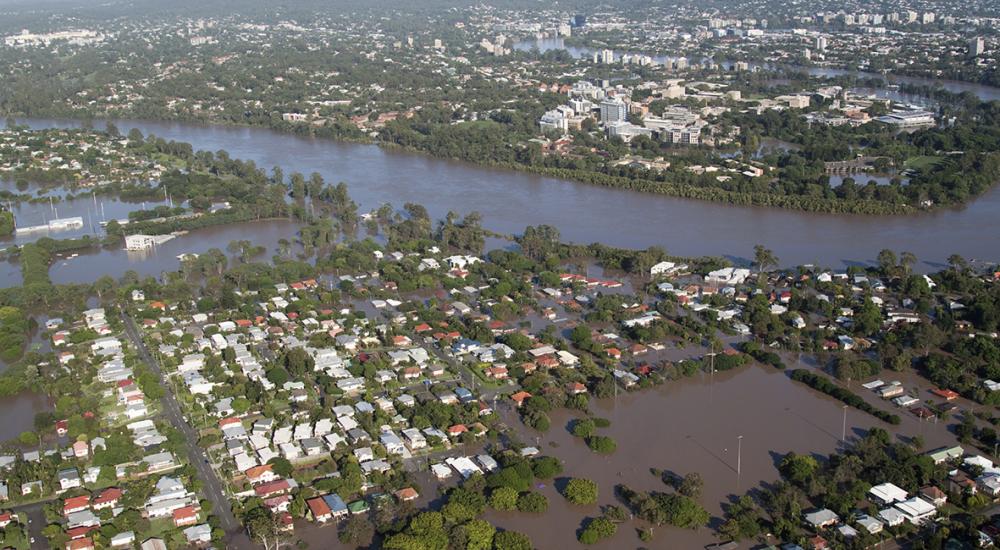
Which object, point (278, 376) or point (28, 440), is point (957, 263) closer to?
point (278, 376)

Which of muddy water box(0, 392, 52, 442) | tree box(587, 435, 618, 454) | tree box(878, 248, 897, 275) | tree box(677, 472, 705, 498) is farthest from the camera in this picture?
tree box(878, 248, 897, 275)

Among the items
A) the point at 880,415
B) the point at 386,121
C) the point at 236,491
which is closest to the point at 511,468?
the point at 236,491

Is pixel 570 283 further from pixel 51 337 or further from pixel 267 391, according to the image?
pixel 51 337

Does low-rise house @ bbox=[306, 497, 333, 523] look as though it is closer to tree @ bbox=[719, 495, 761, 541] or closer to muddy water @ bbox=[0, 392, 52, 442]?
tree @ bbox=[719, 495, 761, 541]

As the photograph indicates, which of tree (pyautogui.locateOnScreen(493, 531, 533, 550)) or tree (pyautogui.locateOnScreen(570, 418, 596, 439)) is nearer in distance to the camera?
tree (pyautogui.locateOnScreen(493, 531, 533, 550))

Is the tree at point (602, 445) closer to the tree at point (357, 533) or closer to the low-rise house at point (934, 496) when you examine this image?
the tree at point (357, 533)

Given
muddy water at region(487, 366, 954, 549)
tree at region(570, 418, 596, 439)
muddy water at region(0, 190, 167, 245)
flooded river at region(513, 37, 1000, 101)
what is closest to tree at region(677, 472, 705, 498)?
muddy water at region(487, 366, 954, 549)
